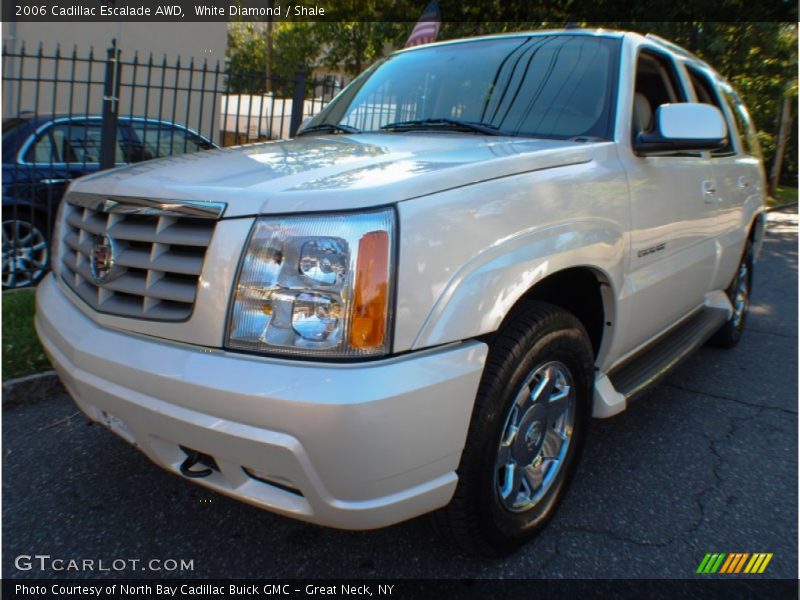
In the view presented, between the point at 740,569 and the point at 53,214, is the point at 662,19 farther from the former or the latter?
the point at 740,569

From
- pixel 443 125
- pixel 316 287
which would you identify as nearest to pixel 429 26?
pixel 443 125

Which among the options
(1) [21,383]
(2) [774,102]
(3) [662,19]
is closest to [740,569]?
(1) [21,383]

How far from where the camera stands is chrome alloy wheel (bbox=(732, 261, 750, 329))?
471 centimetres

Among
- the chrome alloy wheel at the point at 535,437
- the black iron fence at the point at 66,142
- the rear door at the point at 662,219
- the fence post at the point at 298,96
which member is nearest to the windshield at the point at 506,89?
the rear door at the point at 662,219

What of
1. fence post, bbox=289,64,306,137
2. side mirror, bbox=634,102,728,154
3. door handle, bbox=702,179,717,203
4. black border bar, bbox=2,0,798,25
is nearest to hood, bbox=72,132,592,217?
side mirror, bbox=634,102,728,154

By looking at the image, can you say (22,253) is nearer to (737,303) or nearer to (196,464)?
(196,464)

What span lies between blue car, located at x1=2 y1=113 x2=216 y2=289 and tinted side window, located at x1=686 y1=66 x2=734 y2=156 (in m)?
4.26

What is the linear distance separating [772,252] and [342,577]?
10098mm

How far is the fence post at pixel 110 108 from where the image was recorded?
534cm

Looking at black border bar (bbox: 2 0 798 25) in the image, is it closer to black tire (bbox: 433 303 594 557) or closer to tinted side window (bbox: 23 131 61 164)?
tinted side window (bbox: 23 131 61 164)

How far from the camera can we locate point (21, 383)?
11.2ft

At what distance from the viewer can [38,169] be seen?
18.3 feet

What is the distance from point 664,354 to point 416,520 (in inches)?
63.2

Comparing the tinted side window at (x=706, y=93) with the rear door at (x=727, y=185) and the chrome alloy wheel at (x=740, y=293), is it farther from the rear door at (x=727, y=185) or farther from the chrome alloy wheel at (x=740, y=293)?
the chrome alloy wheel at (x=740, y=293)
